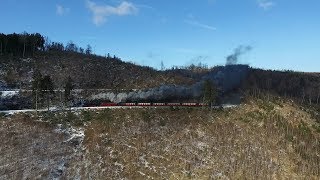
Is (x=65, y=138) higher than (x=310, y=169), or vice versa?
(x=65, y=138)

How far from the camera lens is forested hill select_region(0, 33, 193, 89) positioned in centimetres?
10038

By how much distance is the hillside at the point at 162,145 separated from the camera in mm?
59812

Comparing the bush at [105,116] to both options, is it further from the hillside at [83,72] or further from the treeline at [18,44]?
the treeline at [18,44]

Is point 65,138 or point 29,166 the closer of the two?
point 29,166

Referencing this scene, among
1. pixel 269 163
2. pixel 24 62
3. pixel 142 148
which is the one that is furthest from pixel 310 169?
pixel 24 62

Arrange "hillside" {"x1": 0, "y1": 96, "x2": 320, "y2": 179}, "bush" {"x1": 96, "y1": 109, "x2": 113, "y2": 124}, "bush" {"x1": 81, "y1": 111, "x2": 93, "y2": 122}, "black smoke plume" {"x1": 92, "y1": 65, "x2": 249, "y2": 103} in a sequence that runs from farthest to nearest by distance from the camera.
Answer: "black smoke plume" {"x1": 92, "y1": 65, "x2": 249, "y2": 103}
"bush" {"x1": 81, "y1": 111, "x2": 93, "y2": 122}
"bush" {"x1": 96, "y1": 109, "x2": 113, "y2": 124}
"hillside" {"x1": 0, "y1": 96, "x2": 320, "y2": 179}

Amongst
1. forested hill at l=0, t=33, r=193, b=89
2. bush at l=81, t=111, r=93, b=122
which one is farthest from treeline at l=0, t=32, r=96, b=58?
bush at l=81, t=111, r=93, b=122

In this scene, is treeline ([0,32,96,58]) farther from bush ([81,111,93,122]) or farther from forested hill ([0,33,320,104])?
bush ([81,111,93,122])

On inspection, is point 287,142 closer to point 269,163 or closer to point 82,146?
point 269,163

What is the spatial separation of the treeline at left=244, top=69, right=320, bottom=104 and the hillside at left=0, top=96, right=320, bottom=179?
27.9m

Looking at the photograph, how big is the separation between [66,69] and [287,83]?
60.7m

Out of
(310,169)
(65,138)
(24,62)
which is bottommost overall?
(310,169)

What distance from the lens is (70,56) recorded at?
119 metres

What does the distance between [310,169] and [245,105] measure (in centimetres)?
2081
